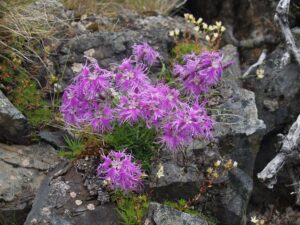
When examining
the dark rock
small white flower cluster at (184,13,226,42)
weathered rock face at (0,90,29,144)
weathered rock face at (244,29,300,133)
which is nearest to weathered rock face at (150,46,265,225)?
weathered rock face at (244,29,300,133)

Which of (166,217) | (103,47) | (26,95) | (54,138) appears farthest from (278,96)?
(26,95)

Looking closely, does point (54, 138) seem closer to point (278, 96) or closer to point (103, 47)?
point (103, 47)

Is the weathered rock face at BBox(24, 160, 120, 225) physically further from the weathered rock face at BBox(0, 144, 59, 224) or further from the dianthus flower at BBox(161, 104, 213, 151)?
the dianthus flower at BBox(161, 104, 213, 151)

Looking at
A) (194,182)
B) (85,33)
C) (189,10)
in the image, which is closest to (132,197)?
(194,182)

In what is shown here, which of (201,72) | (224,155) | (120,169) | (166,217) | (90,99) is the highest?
(201,72)

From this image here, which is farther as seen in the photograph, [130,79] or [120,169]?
[130,79]
